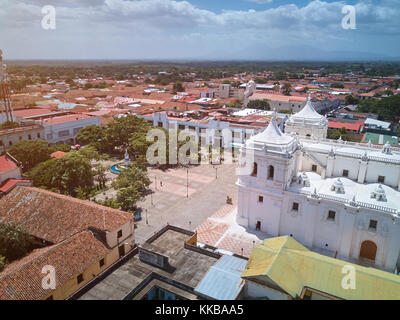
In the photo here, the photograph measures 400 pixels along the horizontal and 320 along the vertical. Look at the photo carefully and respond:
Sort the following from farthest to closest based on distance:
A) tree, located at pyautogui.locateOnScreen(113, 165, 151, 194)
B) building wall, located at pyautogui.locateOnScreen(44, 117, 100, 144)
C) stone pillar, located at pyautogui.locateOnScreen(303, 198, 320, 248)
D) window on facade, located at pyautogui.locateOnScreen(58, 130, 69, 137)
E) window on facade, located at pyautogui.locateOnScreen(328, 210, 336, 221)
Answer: window on facade, located at pyautogui.locateOnScreen(58, 130, 69, 137) < building wall, located at pyautogui.locateOnScreen(44, 117, 100, 144) < tree, located at pyautogui.locateOnScreen(113, 165, 151, 194) < stone pillar, located at pyautogui.locateOnScreen(303, 198, 320, 248) < window on facade, located at pyautogui.locateOnScreen(328, 210, 336, 221)

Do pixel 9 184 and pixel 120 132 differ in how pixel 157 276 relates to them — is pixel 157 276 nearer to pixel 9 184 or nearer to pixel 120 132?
pixel 9 184

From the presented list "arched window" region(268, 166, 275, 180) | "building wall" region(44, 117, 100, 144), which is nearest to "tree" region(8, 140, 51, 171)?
"building wall" region(44, 117, 100, 144)

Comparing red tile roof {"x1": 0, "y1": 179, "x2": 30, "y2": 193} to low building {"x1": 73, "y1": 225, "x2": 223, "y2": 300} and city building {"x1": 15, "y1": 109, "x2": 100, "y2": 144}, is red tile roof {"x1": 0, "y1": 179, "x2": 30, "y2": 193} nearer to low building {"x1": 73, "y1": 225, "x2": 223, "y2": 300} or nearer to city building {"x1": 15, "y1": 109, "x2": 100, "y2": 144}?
low building {"x1": 73, "y1": 225, "x2": 223, "y2": 300}

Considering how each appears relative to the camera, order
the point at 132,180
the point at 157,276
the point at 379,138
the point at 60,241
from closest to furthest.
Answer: the point at 157,276 < the point at 60,241 < the point at 132,180 < the point at 379,138

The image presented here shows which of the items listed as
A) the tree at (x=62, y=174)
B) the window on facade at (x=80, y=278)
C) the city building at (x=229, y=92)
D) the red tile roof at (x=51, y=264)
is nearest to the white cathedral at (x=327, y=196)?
the red tile roof at (x=51, y=264)

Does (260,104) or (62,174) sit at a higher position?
(260,104)

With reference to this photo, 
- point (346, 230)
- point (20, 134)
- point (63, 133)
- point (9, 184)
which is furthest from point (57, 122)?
point (346, 230)

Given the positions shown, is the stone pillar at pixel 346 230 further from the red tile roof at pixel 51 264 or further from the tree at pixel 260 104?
the tree at pixel 260 104
